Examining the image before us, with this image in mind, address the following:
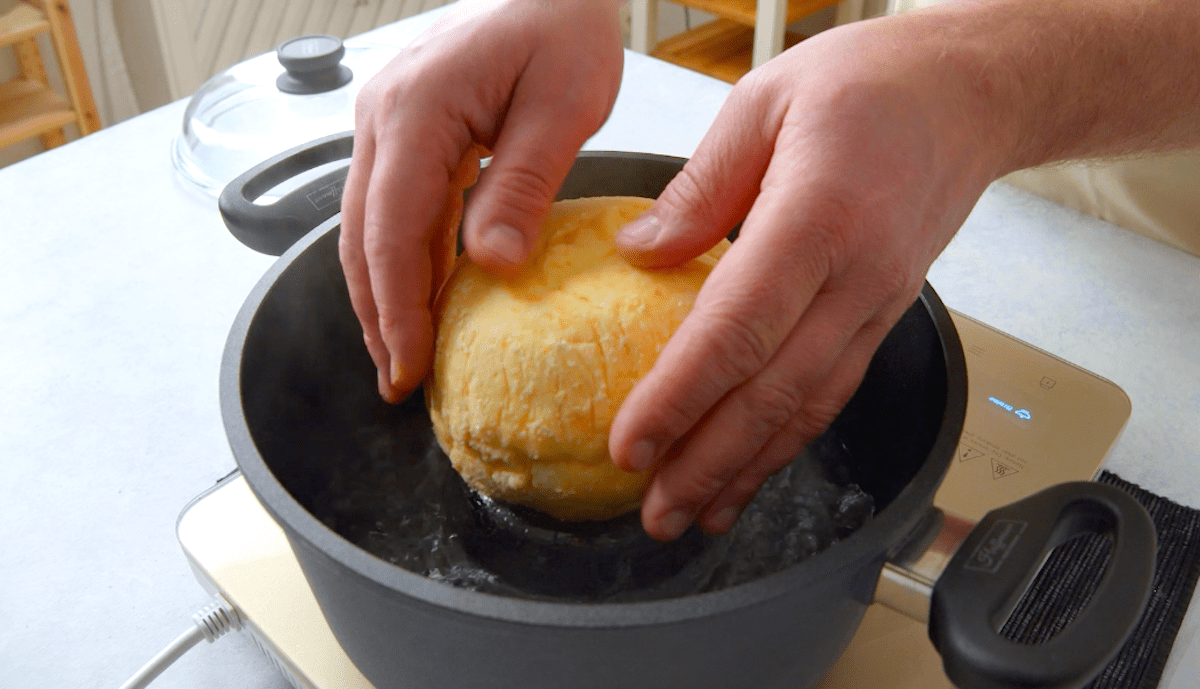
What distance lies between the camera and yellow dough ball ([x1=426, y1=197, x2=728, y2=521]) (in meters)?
0.53

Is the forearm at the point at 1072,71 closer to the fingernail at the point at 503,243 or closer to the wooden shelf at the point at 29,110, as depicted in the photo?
the fingernail at the point at 503,243

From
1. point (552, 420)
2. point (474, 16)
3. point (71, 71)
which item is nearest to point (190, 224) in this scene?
point (474, 16)

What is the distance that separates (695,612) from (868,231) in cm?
22

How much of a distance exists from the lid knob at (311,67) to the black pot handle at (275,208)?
1.25 feet

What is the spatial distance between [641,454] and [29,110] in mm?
2079

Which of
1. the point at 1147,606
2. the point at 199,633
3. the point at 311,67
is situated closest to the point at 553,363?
the point at 199,633

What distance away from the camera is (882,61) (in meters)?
0.49

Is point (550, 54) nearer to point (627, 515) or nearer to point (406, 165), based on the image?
point (406, 165)

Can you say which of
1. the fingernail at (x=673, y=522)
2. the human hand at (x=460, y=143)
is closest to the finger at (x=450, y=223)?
the human hand at (x=460, y=143)

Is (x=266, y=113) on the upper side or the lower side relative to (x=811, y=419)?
lower

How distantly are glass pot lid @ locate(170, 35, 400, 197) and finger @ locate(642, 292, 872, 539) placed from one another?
762mm

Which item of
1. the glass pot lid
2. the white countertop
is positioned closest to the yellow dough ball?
the white countertop

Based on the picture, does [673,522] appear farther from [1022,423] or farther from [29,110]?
[29,110]

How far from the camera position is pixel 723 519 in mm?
513
